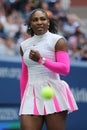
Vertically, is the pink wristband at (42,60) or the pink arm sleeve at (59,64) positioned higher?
the pink wristband at (42,60)

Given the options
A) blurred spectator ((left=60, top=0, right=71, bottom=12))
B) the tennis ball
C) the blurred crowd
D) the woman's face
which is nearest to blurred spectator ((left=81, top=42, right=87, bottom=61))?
the blurred crowd

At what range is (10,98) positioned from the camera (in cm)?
718

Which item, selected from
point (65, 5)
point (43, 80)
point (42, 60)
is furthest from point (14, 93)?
point (65, 5)

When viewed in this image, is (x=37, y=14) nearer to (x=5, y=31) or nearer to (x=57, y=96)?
(x=57, y=96)

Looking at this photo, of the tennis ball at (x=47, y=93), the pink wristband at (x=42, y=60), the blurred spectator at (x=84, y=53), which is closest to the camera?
the tennis ball at (x=47, y=93)

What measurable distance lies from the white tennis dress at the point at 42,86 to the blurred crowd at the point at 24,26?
4.38 meters

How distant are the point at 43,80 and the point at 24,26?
183 inches

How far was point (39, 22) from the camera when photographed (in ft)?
15.4

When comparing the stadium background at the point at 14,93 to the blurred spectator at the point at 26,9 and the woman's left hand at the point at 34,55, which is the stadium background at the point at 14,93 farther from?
the blurred spectator at the point at 26,9

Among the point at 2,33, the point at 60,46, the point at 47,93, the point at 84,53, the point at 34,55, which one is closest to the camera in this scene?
the point at 47,93

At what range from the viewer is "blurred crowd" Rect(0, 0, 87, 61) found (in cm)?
972

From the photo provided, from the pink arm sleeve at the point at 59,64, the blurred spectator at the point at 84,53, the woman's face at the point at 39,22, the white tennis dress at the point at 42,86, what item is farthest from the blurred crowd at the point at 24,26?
the pink arm sleeve at the point at 59,64

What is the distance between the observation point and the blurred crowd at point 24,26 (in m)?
9.72

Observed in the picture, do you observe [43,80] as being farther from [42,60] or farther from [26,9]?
[26,9]
